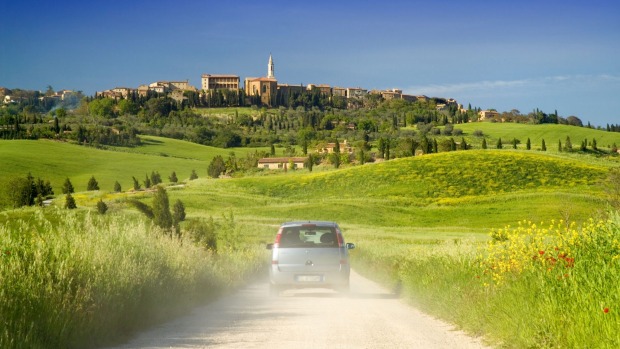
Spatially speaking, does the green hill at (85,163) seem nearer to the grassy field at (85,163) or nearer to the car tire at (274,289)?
the grassy field at (85,163)

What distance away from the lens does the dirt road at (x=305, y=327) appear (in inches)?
458

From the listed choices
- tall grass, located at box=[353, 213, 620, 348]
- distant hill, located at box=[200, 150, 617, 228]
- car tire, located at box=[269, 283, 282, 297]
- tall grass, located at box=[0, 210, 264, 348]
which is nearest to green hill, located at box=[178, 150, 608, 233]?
distant hill, located at box=[200, 150, 617, 228]

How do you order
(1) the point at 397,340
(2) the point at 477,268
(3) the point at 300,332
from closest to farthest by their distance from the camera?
(1) the point at 397,340 < (3) the point at 300,332 < (2) the point at 477,268

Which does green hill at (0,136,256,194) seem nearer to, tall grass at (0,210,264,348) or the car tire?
the car tire

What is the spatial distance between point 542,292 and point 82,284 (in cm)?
653

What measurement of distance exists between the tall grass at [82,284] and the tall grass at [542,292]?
551cm

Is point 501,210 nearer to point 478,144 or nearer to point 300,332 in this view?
point 300,332

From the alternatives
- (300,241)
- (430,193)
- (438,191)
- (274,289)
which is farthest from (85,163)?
(274,289)

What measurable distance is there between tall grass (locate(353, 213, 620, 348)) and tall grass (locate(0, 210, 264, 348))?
5.51m

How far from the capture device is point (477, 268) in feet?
51.3

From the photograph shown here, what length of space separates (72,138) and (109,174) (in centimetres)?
4402

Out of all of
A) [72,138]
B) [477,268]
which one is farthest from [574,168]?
[72,138]

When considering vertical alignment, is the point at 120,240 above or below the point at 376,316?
above

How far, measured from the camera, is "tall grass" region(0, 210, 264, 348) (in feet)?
32.3
